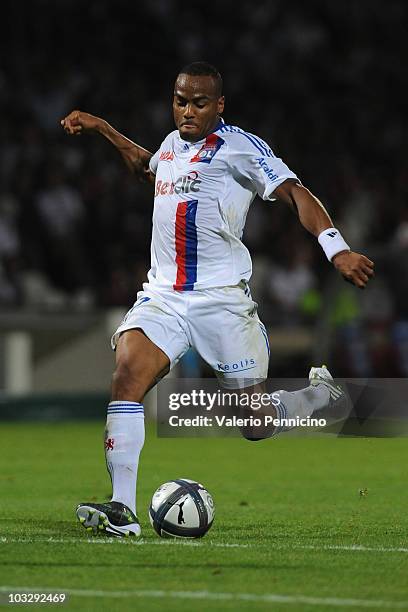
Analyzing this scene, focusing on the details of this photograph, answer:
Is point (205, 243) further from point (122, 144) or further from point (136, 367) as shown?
point (122, 144)

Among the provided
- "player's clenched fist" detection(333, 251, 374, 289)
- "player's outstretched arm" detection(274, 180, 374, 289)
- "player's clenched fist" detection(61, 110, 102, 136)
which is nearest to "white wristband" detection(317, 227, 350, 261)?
"player's outstretched arm" detection(274, 180, 374, 289)

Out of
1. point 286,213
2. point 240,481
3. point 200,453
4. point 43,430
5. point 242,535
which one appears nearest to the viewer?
point 242,535

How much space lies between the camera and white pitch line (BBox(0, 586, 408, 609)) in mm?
5250

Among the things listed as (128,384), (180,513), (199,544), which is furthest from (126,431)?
(199,544)

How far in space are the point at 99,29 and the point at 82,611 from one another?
1691 centimetres

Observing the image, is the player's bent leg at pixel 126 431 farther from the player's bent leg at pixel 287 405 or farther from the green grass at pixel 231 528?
the player's bent leg at pixel 287 405

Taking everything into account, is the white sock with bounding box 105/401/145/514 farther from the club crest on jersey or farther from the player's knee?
the club crest on jersey

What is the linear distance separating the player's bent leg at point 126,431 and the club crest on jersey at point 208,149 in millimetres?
1065

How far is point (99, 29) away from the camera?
21.1 meters

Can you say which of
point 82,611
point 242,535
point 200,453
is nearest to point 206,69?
point 242,535

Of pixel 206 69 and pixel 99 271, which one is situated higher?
pixel 206 69

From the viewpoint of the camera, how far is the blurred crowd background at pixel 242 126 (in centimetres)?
1786

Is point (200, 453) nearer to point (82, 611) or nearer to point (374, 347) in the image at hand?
point (374, 347)

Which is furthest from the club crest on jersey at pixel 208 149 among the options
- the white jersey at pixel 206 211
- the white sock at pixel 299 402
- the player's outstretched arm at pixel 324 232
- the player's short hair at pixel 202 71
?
the white sock at pixel 299 402
